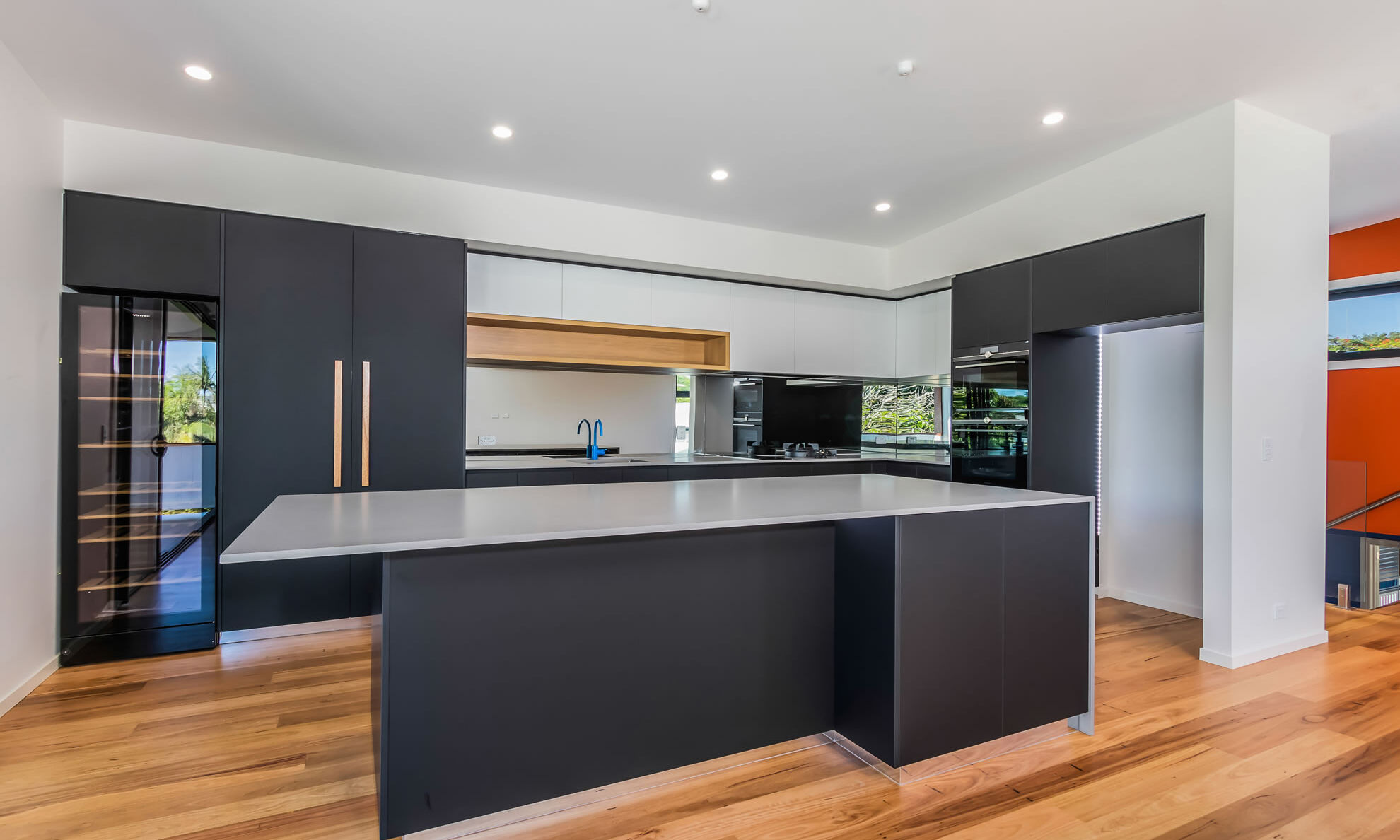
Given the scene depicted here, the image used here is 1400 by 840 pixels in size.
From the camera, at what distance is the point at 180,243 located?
3.21 m

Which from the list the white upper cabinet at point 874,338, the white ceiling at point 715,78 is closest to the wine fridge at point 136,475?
the white ceiling at point 715,78

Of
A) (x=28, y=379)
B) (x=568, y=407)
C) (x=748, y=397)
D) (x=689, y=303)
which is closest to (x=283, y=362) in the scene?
(x=28, y=379)

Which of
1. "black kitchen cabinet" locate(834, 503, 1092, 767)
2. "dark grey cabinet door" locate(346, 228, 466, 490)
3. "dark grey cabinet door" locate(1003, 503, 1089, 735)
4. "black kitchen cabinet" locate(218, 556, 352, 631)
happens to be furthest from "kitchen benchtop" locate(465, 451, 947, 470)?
"dark grey cabinet door" locate(1003, 503, 1089, 735)

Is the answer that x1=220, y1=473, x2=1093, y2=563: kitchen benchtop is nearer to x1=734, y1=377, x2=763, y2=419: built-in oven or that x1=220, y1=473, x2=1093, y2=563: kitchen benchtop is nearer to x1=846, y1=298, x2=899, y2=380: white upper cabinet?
x1=734, y1=377, x2=763, y2=419: built-in oven

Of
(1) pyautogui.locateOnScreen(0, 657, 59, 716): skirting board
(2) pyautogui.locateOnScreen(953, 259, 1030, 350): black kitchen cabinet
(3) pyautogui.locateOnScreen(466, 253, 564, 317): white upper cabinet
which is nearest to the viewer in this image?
(1) pyautogui.locateOnScreen(0, 657, 59, 716): skirting board

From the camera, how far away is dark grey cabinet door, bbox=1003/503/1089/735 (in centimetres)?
224

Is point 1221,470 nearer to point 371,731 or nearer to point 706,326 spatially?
point 706,326

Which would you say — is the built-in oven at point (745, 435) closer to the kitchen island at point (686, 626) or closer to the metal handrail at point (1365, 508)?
the kitchen island at point (686, 626)

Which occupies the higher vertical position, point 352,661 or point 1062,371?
point 1062,371

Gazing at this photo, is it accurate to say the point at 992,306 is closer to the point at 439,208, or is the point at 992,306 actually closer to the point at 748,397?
the point at 748,397

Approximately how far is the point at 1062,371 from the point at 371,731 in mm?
4206

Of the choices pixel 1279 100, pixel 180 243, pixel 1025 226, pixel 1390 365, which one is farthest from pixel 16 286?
pixel 1390 365

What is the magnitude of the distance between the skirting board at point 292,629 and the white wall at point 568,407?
131cm

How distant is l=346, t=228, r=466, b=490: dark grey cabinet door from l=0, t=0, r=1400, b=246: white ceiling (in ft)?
1.94
